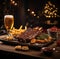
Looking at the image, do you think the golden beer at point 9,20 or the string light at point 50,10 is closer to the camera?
the golden beer at point 9,20

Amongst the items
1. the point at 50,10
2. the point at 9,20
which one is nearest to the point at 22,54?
the point at 9,20

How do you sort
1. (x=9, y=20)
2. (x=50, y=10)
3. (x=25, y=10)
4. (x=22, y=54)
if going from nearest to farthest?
1. (x=22, y=54)
2. (x=9, y=20)
3. (x=50, y=10)
4. (x=25, y=10)

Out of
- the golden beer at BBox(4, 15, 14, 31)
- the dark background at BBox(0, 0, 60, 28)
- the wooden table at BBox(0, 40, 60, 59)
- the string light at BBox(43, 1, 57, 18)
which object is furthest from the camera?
the dark background at BBox(0, 0, 60, 28)

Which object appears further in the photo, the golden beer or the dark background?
the dark background

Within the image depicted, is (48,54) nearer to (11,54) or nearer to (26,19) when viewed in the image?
(11,54)

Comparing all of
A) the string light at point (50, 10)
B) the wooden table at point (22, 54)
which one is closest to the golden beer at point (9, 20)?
the wooden table at point (22, 54)

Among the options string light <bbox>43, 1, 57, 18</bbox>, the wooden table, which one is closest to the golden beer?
the wooden table

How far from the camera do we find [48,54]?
1.20m

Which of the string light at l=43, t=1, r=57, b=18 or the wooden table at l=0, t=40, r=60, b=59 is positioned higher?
the string light at l=43, t=1, r=57, b=18

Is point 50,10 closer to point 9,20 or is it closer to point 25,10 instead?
point 25,10

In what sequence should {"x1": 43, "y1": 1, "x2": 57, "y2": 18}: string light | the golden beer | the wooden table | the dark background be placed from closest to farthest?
the wooden table
the golden beer
{"x1": 43, "y1": 1, "x2": 57, "y2": 18}: string light
the dark background

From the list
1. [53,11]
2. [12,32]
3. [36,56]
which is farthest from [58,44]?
[53,11]

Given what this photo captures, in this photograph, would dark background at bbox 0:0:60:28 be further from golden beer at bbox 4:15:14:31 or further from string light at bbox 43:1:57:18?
golden beer at bbox 4:15:14:31

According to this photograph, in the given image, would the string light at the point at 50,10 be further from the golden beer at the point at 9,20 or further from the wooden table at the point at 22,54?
the wooden table at the point at 22,54
